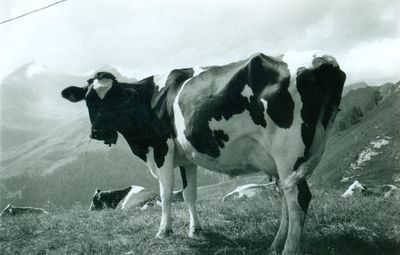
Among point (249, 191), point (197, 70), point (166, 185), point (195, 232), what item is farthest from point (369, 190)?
point (197, 70)

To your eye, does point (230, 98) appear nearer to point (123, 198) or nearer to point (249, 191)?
point (249, 191)

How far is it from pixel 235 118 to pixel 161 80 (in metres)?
2.99

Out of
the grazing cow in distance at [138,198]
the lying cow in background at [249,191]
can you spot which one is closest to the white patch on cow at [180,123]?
the grazing cow in distance at [138,198]

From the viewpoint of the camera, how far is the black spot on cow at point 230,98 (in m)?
7.00

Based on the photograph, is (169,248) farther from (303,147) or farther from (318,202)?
(318,202)

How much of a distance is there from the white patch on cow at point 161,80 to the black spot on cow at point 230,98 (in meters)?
1.12

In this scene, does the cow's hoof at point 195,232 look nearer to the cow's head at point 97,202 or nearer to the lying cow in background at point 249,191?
the lying cow in background at point 249,191

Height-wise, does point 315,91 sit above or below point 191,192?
above

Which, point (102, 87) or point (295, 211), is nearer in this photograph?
point (295, 211)

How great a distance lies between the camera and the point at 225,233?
9.07m

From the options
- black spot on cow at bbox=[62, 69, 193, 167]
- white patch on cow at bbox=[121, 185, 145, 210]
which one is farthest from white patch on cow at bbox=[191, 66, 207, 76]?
white patch on cow at bbox=[121, 185, 145, 210]

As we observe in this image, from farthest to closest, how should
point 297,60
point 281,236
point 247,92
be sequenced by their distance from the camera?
point 281,236 < point 247,92 < point 297,60

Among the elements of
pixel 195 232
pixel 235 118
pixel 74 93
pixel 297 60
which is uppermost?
pixel 297 60

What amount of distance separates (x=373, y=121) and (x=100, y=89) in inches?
5075
